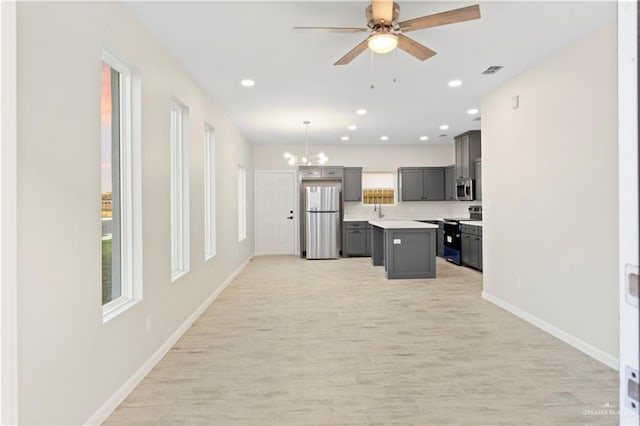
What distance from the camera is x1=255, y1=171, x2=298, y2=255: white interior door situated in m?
9.06

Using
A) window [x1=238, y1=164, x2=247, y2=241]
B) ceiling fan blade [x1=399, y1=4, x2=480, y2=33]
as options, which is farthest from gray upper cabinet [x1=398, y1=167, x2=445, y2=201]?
ceiling fan blade [x1=399, y1=4, x2=480, y2=33]

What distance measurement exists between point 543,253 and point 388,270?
2769mm

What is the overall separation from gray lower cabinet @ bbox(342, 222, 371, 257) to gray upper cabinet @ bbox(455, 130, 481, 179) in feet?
8.02

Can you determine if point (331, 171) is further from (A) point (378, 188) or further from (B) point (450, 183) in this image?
(B) point (450, 183)

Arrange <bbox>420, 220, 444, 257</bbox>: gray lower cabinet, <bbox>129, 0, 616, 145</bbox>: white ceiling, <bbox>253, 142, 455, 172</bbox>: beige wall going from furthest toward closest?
<bbox>253, 142, 455, 172</bbox>: beige wall, <bbox>420, 220, 444, 257</bbox>: gray lower cabinet, <bbox>129, 0, 616, 145</bbox>: white ceiling

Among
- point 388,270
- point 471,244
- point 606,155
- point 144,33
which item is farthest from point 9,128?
point 471,244

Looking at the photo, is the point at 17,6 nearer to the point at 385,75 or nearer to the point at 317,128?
the point at 385,75

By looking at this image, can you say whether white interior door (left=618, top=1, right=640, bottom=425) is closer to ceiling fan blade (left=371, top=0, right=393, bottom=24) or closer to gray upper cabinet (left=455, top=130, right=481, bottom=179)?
ceiling fan blade (left=371, top=0, right=393, bottom=24)

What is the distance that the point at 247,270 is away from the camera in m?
7.10

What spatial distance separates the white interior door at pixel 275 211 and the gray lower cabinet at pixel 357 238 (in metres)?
1.33

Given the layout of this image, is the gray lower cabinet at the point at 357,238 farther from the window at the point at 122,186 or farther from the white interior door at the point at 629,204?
the white interior door at the point at 629,204

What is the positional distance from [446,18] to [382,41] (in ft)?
1.34

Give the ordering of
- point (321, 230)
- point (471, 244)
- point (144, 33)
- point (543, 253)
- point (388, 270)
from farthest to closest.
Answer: point (321, 230) < point (471, 244) < point (388, 270) < point (543, 253) < point (144, 33)

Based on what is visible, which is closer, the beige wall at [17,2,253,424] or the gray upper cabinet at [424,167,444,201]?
the beige wall at [17,2,253,424]
